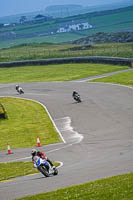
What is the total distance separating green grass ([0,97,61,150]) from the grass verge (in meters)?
5.51

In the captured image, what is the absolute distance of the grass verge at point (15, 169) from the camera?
19750mm

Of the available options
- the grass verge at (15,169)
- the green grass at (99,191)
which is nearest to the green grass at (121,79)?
the grass verge at (15,169)

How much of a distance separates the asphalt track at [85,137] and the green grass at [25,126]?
74cm

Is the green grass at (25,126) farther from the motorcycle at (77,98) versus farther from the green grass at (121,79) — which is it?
the green grass at (121,79)

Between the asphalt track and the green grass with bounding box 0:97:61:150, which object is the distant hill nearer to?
the asphalt track

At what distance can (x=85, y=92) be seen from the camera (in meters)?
47.2

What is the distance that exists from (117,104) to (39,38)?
145006mm

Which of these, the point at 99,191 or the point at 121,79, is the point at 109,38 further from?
the point at 99,191

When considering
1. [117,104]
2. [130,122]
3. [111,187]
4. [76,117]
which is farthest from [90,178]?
[117,104]

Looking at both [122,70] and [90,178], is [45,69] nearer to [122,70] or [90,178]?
[122,70]

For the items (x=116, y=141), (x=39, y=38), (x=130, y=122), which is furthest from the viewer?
(x=39, y=38)

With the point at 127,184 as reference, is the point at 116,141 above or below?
below

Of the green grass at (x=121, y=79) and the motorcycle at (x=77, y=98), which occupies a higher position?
the motorcycle at (x=77, y=98)

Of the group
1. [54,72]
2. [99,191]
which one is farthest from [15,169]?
[54,72]
